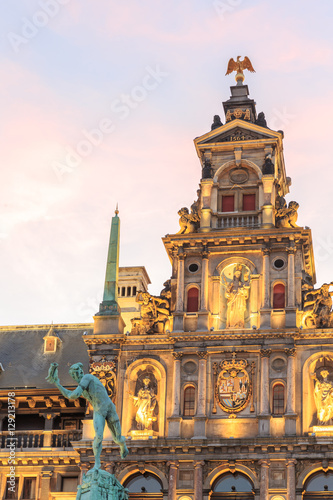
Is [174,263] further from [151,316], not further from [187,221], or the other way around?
[151,316]

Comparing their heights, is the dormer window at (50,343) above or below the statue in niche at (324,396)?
above

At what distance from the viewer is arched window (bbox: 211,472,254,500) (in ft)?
181

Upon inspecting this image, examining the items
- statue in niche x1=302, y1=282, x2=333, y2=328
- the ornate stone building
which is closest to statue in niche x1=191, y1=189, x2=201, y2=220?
the ornate stone building

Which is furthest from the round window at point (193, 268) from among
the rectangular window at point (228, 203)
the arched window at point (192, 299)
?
the rectangular window at point (228, 203)

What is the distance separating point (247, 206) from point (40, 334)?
15.5 metres

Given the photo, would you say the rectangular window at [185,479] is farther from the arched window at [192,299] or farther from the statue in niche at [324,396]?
the arched window at [192,299]

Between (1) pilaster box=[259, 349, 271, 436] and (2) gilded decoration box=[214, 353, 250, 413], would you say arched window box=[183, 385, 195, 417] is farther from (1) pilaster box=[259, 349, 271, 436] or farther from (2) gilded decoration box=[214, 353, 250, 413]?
(1) pilaster box=[259, 349, 271, 436]

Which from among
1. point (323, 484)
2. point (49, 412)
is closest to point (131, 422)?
point (49, 412)

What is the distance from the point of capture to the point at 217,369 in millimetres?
57656

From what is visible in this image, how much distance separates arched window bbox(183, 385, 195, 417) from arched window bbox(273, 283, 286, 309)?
6.13m

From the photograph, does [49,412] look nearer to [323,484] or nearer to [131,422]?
[131,422]

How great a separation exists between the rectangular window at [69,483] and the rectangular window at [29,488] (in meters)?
1.53

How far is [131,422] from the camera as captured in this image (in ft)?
189

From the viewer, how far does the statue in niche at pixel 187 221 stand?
61.6 meters
